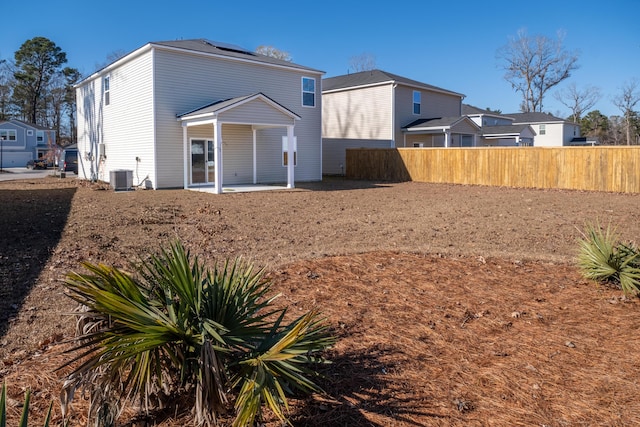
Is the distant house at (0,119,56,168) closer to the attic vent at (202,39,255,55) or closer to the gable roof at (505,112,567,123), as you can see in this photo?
the attic vent at (202,39,255,55)

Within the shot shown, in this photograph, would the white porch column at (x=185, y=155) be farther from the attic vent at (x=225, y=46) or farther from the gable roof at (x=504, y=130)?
the gable roof at (x=504, y=130)

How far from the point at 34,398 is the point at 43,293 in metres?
2.64

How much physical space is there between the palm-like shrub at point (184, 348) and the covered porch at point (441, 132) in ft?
92.6

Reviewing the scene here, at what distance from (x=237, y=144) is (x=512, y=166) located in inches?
476

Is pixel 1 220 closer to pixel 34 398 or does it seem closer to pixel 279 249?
pixel 279 249

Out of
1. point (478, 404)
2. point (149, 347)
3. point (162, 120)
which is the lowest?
point (478, 404)

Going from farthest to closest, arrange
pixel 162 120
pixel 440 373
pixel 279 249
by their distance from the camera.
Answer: pixel 162 120, pixel 279 249, pixel 440 373

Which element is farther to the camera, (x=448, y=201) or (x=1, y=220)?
(x=448, y=201)

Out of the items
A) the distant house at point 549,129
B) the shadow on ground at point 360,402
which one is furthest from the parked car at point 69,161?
the distant house at point 549,129

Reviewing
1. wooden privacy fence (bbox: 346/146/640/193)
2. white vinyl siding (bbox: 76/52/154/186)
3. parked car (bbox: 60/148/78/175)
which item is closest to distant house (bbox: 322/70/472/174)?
wooden privacy fence (bbox: 346/146/640/193)

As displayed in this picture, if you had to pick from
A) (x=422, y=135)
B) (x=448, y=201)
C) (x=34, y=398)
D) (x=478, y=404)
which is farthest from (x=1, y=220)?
(x=422, y=135)

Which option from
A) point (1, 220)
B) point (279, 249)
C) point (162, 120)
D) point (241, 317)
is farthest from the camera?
point (162, 120)

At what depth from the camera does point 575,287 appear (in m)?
5.59

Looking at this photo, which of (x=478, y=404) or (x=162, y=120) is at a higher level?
(x=162, y=120)
